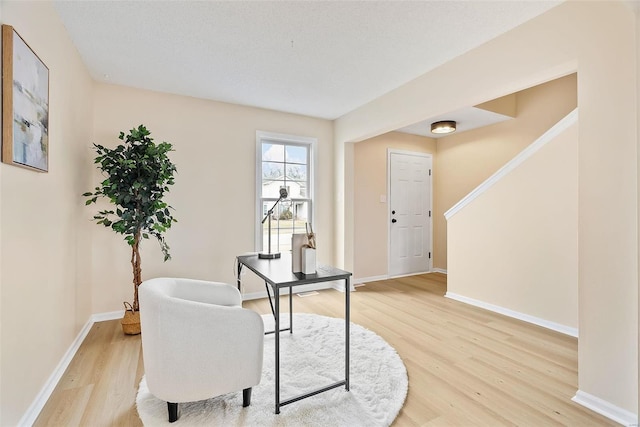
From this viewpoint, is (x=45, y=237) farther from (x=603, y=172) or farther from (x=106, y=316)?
(x=603, y=172)

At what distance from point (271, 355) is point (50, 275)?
161 centimetres

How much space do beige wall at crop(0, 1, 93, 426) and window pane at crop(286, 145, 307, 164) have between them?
7.43 ft

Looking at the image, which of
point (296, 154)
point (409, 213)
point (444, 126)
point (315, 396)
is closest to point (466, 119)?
point (444, 126)

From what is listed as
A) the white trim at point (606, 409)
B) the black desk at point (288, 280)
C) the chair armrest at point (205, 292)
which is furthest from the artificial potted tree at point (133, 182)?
the white trim at point (606, 409)

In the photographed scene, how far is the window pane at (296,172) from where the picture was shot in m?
4.24

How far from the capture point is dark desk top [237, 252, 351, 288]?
1.71 metres

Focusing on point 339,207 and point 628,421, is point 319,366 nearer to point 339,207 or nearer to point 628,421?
point 628,421

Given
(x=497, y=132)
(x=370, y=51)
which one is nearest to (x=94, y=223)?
(x=370, y=51)

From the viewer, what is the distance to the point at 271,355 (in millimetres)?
2385

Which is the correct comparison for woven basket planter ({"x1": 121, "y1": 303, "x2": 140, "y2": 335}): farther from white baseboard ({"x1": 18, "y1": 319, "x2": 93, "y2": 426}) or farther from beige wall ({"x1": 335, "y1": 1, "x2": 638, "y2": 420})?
beige wall ({"x1": 335, "y1": 1, "x2": 638, "y2": 420})

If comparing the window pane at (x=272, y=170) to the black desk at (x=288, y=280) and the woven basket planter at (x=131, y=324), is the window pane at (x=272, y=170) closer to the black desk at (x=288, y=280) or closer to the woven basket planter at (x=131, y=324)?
the black desk at (x=288, y=280)

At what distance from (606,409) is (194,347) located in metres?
2.34

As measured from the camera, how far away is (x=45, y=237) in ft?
6.17

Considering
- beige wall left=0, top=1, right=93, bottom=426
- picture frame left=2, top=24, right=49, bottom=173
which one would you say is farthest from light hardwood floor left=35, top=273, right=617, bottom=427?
picture frame left=2, top=24, right=49, bottom=173
